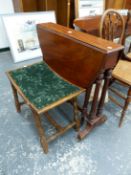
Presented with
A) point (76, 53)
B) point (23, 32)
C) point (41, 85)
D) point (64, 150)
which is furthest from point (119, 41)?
point (23, 32)

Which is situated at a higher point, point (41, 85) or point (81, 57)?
point (81, 57)

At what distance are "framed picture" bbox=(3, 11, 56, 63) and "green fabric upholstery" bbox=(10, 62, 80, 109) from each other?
4.04ft

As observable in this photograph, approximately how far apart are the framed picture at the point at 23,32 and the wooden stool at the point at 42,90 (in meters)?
1.22

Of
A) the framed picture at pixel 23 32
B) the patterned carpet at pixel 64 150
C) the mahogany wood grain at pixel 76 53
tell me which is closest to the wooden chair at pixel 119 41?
the patterned carpet at pixel 64 150

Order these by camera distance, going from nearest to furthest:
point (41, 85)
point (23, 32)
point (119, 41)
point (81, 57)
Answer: point (81, 57) < point (41, 85) < point (119, 41) < point (23, 32)

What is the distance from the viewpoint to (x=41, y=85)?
1254 millimetres

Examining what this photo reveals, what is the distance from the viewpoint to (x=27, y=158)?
1.28 metres

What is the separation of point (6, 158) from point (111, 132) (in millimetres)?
953

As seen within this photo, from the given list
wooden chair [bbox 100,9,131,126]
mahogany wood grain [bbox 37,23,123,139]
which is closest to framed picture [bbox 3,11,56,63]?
mahogany wood grain [bbox 37,23,123,139]

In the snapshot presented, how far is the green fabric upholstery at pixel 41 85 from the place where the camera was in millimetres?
1126

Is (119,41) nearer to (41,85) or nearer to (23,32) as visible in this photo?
(41,85)

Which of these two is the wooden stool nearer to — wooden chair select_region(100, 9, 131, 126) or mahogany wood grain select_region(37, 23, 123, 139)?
mahogany wood grain select_region(37, 23, 123, 139)

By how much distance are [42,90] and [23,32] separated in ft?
5.56

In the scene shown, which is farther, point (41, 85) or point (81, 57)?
point (41, 85)
